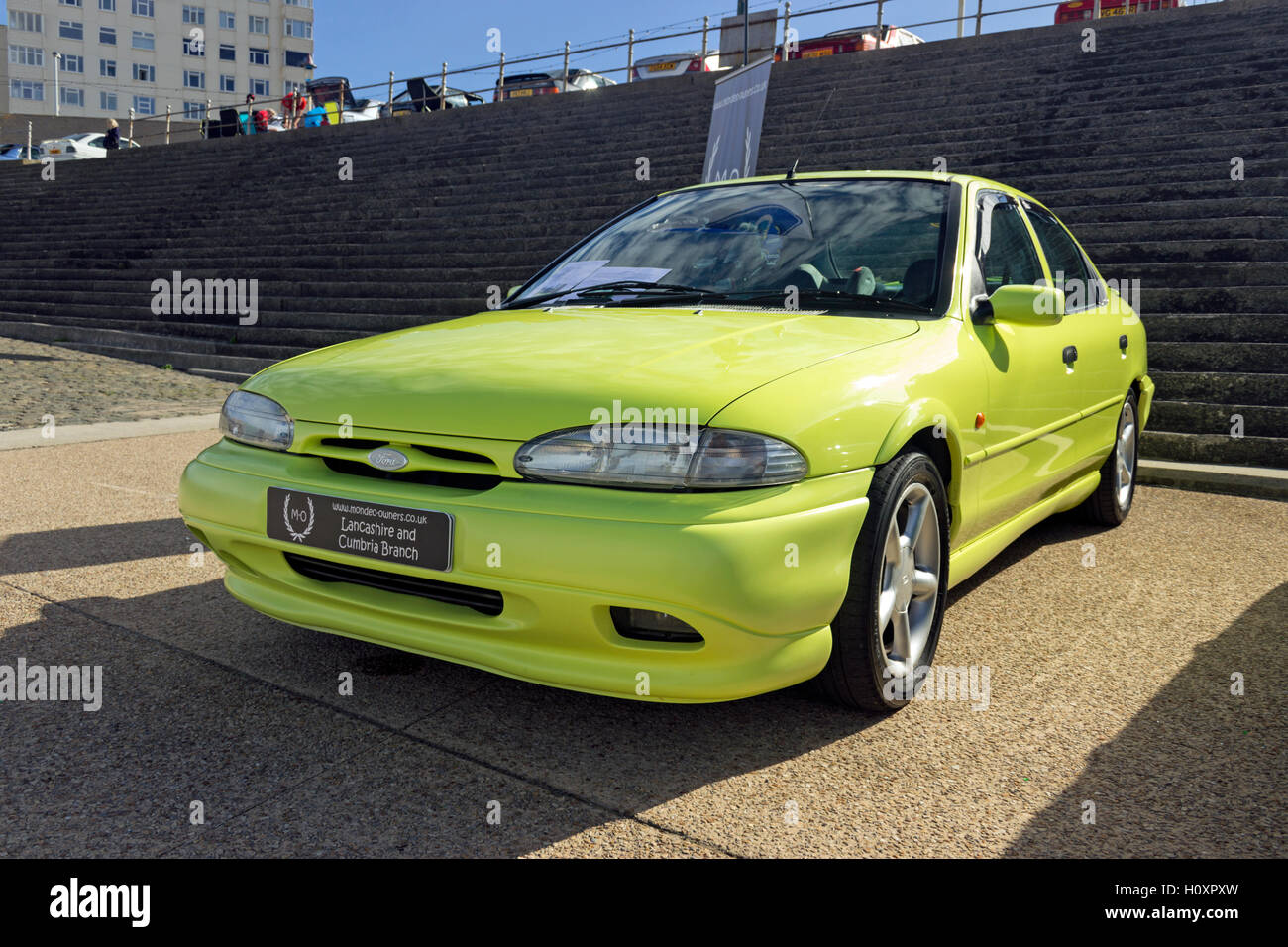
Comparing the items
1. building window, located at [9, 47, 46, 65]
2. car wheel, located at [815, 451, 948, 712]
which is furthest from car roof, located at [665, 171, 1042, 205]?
building window, located at [9, 47, 46, 65]

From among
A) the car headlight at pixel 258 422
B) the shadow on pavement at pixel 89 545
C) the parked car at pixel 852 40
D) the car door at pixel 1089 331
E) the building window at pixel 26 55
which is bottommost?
the shadow on pavement at pixel 89 545

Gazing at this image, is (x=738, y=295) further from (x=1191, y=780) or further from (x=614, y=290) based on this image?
(x=1191, y=780)

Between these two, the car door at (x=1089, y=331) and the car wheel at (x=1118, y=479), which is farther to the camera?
the car wheel at (x=1118, y=479)

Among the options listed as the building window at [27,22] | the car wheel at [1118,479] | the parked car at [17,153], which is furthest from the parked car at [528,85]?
the building window at [27,22]

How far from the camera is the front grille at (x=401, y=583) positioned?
8.05 feet

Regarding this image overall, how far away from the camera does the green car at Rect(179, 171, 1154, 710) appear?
2275 mm

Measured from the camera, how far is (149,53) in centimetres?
7481

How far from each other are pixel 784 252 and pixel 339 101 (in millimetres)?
26504

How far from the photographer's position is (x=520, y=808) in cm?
226

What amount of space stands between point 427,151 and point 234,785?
19100 mm

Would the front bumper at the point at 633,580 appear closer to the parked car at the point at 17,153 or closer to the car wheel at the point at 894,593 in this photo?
the car wheel at the point at 894,593

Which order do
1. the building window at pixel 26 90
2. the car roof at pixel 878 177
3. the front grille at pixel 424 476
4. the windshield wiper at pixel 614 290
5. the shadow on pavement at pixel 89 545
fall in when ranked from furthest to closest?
the building window at pixel 26 90 → the shadow on pavement at pixel 89 545 → the car roof at pixel 878 177 → the windshield wiper at pixel 614 290 → the front grille at pixel 424 476

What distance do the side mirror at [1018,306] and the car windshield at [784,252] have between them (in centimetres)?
19
